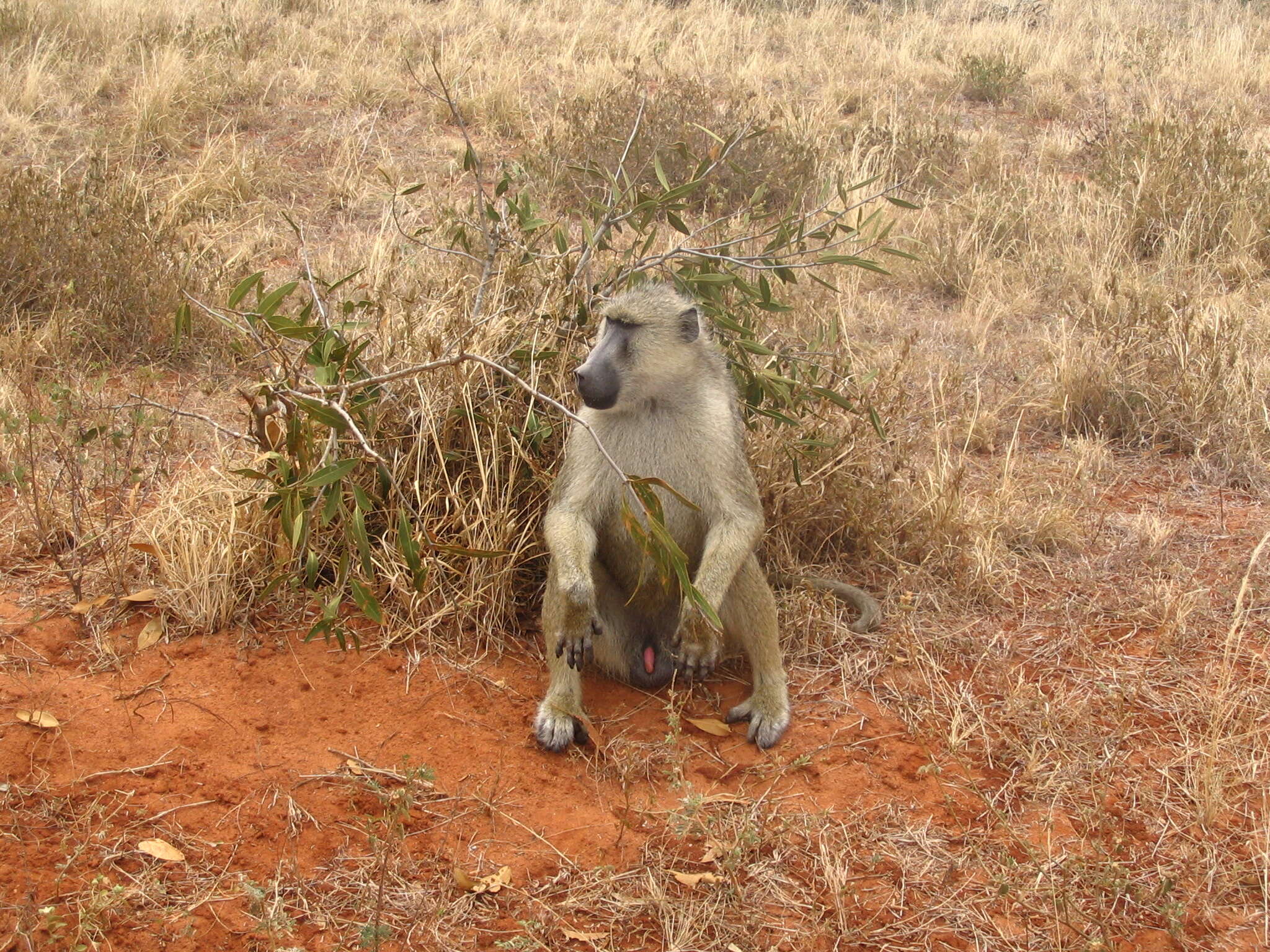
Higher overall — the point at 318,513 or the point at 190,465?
the point at 318,513

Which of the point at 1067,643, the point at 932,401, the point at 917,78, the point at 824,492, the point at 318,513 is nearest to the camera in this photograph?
the point at 318,513

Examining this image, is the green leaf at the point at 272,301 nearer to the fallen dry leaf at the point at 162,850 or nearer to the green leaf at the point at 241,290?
the green leaf at the point at 241,290

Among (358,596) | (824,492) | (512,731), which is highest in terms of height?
(358,596)

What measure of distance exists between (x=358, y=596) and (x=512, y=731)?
857mm

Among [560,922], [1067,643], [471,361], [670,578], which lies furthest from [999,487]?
[560,922]

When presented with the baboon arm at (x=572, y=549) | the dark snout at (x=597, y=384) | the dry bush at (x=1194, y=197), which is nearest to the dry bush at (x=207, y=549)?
the baboon arm at (x=572, y=549)

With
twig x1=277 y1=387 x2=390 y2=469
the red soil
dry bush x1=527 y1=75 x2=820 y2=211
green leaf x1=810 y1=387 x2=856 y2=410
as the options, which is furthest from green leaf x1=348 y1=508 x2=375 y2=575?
dry bush x1=527 y1=75 x2=820 y2=211

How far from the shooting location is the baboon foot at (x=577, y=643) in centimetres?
347

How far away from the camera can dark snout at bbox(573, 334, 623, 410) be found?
11.3 feet

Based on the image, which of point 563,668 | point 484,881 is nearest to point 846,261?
point 563,668

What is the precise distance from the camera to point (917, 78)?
10.9 metres

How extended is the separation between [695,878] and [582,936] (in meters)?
0.33

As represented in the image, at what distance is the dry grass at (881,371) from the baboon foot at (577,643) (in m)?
0.30

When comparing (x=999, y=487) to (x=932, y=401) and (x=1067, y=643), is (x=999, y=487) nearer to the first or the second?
(x=932, y=401)
